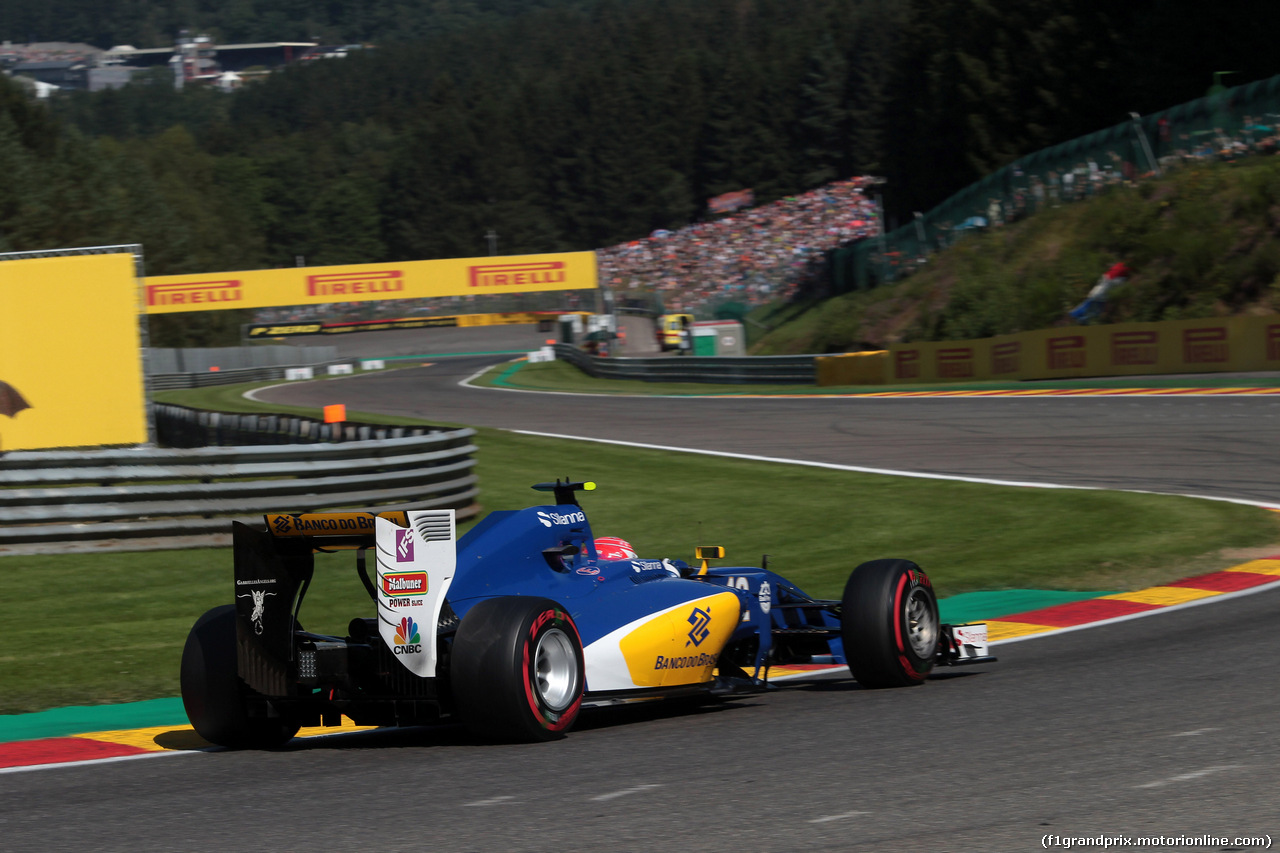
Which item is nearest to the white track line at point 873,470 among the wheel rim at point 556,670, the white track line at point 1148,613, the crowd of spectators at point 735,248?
the white track line at point 1148,613

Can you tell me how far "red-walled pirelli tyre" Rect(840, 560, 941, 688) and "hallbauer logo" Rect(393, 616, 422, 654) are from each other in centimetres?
223

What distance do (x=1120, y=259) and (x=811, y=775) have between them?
3147 cm

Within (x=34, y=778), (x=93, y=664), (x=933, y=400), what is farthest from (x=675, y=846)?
(x=933, y=400)

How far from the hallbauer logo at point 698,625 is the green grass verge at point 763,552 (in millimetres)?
3434

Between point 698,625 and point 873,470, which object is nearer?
point 698,625

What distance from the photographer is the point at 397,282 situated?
7438 centimetres

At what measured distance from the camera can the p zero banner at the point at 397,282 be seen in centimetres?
7412

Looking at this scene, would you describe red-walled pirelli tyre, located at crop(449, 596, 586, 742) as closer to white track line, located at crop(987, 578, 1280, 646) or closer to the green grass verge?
the green grass verge

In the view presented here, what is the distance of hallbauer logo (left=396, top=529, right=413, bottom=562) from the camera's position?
19.7 ft

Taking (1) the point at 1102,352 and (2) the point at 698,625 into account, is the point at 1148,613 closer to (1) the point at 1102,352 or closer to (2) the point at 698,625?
(2) the point at 698,625

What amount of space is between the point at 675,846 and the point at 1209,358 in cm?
2345

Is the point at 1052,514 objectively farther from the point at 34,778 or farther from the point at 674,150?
the point at 674,150

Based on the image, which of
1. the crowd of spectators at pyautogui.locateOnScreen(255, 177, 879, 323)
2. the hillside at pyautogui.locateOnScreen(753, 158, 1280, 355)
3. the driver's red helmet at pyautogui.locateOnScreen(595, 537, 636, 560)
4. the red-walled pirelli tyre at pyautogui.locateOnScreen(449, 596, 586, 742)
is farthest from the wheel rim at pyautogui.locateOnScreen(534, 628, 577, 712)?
the crowd of spectators at pyautogui.locateOnScreen(255, 177, 879, 323)

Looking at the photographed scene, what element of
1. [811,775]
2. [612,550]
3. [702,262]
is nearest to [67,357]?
[612,550]
